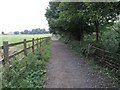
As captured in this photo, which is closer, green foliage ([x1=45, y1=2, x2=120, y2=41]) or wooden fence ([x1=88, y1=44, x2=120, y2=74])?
wooden fence ([x1=88, y1=44, x2=120, y2=74])

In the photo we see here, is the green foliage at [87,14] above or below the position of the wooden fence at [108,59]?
above

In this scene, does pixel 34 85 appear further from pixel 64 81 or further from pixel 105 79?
pixel 105 79

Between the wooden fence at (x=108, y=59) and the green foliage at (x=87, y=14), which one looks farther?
the green foliage at (x=87, y=14)

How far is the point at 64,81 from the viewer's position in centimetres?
760

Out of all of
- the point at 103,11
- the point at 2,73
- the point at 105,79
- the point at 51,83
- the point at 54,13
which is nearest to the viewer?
the point at 2,73

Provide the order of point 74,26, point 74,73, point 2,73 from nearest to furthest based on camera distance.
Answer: point 2,73 < point 74,73 < point 74,26

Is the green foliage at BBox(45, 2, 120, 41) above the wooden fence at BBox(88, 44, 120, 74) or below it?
above

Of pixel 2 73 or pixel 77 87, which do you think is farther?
pixel 77 87

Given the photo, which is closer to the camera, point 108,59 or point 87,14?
point 108,59

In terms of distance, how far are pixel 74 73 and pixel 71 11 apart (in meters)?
7.81

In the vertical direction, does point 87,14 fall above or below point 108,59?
above

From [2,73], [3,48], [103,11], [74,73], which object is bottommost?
[74,73]

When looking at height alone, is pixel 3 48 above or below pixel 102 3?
below

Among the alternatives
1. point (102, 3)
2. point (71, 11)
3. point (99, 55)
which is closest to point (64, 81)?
point (102, 3)
